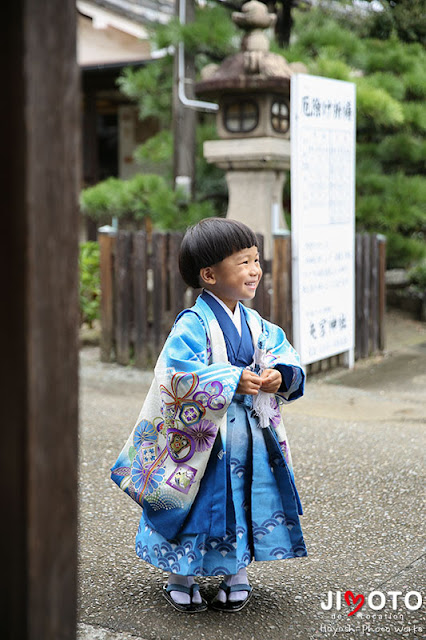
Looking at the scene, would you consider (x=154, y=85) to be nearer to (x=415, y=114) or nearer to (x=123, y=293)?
(x=415, y=114)

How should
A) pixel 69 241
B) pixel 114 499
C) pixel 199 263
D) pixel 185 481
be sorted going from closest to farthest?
pixel 69 241 < pixel 185 481 < pixel 199 263 < pixel 114 499

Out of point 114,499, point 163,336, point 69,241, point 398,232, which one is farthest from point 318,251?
point 69,241

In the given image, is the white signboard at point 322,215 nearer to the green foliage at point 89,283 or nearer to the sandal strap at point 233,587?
the green foliage at point 89,283

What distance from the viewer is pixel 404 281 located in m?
10.4

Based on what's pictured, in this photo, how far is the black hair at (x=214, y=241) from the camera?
2660mm

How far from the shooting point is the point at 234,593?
2.66m

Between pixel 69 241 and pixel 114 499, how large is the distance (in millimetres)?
2580

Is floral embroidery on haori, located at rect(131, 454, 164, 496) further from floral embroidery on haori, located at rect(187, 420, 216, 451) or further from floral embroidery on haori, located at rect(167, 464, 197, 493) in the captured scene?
floral embroidery on haori, located at rect(187, 420, 216, 451)

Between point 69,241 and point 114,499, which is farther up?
point 69,241

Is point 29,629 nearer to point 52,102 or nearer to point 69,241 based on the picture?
point 69,241

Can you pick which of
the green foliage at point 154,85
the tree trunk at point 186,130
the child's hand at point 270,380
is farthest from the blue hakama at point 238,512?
the green foliage at point 154,85

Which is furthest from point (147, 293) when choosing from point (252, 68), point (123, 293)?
point (252, 68)

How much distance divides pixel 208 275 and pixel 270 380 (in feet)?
1.41

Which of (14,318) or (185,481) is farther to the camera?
(185,481)
